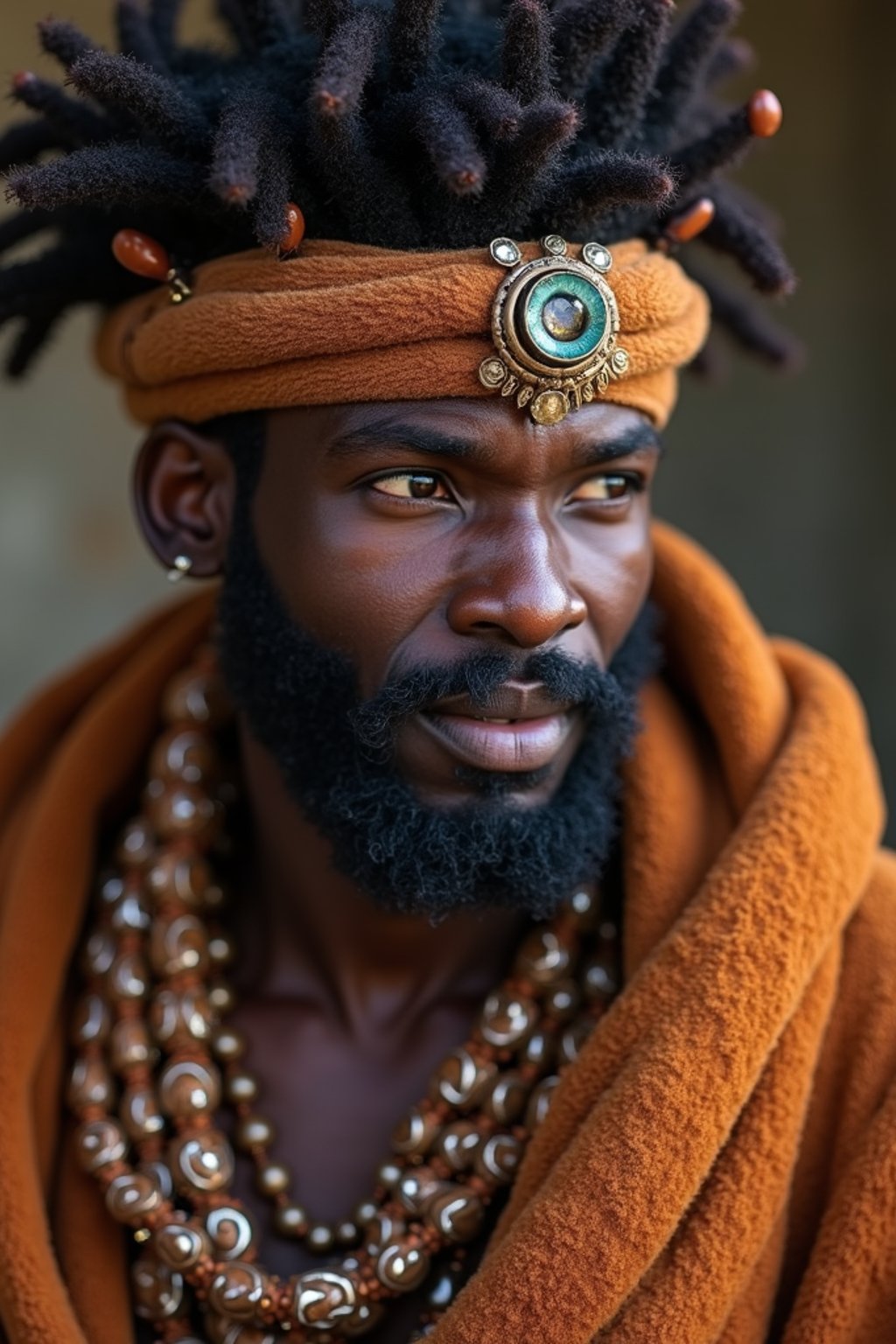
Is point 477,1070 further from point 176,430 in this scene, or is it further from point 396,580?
point 176,430

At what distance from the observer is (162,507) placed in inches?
74.9

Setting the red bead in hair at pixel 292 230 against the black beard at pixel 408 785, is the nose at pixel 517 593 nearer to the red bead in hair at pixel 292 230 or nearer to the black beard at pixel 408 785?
the black beard at pixel 408 785

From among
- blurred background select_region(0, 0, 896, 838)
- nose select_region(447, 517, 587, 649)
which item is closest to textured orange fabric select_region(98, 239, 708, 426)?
nose select_region(447, 517, 587, 649)

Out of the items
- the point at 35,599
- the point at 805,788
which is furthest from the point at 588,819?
the point at 35,599

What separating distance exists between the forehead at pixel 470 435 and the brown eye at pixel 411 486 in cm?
3

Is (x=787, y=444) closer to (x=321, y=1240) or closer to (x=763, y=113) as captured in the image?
(x=763, y=113)

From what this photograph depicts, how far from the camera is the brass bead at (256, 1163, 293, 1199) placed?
173 cm

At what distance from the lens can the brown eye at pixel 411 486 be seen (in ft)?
5.23

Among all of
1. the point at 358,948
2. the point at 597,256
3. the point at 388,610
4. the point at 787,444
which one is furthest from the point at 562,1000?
the point at 787,444

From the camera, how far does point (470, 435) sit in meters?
1.55

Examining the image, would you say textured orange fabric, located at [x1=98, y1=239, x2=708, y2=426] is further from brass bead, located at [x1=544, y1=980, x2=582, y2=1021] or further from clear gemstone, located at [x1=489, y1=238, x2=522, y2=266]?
brass bead, located at [x1=544, y1=980, x2=582, y2=1021]

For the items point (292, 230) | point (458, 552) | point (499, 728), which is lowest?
point (499, 728)

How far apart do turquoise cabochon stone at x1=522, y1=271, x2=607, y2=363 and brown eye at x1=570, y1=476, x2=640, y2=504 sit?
170 millimetres

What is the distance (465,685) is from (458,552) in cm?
14
